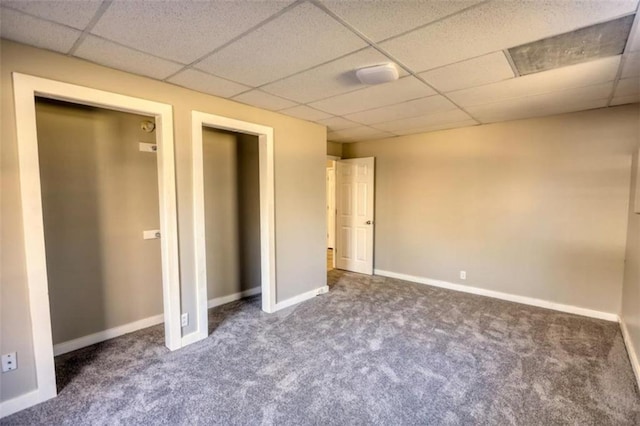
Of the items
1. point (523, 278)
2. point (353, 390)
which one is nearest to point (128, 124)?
point (353, 390)

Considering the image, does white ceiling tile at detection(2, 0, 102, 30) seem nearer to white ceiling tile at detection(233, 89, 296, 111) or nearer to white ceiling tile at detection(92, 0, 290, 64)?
white ceiling tile at detection(92, 0, 290, 64)

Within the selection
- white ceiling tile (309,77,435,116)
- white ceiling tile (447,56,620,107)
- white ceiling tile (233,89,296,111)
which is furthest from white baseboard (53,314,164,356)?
white ceiling tile (447,56,620,107)

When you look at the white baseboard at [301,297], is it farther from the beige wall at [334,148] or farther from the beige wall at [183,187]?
the beige wall at [334,148]

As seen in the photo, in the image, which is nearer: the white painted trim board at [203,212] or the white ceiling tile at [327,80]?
the white ceiling tile at [327,80]

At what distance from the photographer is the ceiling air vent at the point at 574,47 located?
1720mm

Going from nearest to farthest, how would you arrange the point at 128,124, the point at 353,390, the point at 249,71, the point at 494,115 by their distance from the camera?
1. the point at 353,390
2. the point at 249,71
3. the point at 128,124
4. the point at 494,115

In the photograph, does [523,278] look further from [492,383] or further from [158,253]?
[158,253]

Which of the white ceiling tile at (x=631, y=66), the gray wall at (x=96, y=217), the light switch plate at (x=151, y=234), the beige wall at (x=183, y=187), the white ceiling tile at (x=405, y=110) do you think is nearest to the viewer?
the beige wall at (x=183, y=187)

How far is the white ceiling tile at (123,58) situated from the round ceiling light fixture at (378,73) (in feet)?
4.54

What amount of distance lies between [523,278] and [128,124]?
4.98 metres

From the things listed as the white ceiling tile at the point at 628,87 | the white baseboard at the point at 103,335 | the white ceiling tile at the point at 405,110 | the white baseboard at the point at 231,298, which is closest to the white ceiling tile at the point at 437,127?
the white ceiling tile at the point at 405,110

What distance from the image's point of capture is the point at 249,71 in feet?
7.62

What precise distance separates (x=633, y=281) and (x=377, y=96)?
290 centimetres

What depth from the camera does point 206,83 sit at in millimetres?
2578
